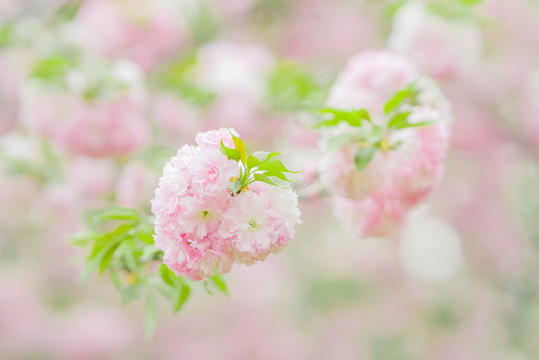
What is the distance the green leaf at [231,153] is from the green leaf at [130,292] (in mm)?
530

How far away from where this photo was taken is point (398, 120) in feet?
3.96

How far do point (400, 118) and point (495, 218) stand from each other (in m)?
3.68

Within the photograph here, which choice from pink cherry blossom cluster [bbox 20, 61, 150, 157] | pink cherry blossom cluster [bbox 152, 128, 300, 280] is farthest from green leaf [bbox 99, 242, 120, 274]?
pink cherry blossom cluster [bbox 20, 61, 150, 157]

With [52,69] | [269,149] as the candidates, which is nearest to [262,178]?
[52,69]

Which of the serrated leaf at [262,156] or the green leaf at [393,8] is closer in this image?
the serrated leaf at [262,156]

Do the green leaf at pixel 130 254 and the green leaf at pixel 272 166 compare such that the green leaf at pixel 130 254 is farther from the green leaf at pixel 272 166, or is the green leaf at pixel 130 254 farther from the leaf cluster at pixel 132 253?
the green leaf at pixel 272 166

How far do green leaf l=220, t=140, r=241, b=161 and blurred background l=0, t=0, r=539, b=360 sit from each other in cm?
60

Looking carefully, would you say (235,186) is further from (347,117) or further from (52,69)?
(52,69)

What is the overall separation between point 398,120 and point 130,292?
64 cm

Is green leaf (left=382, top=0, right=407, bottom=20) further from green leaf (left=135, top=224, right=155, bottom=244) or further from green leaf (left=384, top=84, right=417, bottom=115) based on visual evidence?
green leaf (left=135, top=224, right=155, bottom=244)

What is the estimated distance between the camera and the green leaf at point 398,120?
3.92ft

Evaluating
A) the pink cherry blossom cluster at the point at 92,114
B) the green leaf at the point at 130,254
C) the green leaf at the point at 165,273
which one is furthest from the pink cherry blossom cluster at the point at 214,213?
the pink cherry blossom cluster at the point at 92,114

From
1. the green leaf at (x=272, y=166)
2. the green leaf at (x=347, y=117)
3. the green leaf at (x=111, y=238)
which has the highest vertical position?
the green leaf at (x=272, y=166)

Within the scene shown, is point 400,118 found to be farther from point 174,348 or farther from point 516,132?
point 174,348
